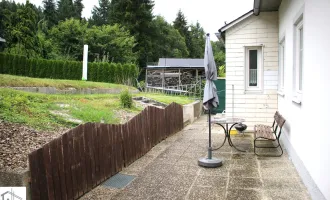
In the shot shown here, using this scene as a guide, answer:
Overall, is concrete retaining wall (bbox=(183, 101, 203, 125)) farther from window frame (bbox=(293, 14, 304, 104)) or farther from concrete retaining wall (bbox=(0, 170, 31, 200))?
concrete retaining wall (bbox=(0, 170, 31, 200))

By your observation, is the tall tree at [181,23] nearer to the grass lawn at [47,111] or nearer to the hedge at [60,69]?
the hedge at [60,69]

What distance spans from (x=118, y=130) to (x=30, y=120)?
188 centimetres

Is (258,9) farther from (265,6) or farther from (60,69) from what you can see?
(60,69)

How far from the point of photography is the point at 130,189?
491cm

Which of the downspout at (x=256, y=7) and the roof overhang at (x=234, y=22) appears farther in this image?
the roof overhang at (x=234, y=22)

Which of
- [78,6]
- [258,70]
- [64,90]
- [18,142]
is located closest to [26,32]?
[64,90]

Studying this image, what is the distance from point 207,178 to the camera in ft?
17.7

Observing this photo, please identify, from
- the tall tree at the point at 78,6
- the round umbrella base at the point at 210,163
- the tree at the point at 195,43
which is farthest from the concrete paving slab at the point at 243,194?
the tree at the point at 195,43

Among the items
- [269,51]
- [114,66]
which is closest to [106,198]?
[269,51]

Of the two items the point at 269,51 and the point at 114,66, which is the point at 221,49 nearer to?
the point at 114,66

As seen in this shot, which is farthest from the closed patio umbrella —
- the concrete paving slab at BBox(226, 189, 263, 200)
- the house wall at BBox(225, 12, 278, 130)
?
the house wall at BBox(225, 12, 278, 130)

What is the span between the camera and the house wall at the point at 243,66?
979cm

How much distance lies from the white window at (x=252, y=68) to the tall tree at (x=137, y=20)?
36.1 meters

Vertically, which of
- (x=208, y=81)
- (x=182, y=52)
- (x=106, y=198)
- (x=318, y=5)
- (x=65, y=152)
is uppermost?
(x=182, y=52)
